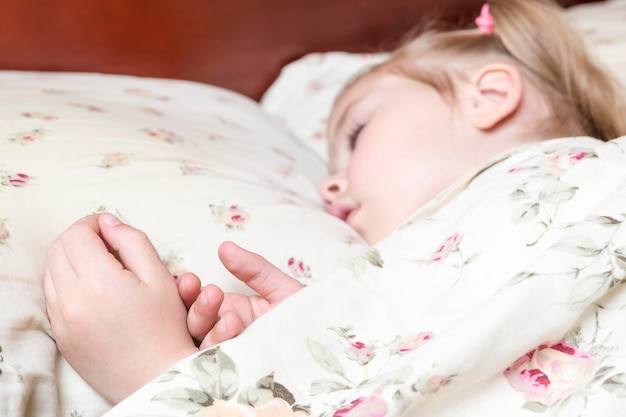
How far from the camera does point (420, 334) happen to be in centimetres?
60

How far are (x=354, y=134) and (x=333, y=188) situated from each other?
0.11 m

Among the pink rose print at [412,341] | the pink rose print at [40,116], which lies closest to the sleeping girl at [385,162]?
the pink rose print at [412,341]

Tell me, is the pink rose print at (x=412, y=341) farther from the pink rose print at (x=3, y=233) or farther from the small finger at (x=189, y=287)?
the pink rose print at (x=3, y=233)

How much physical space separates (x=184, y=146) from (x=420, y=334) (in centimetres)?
45

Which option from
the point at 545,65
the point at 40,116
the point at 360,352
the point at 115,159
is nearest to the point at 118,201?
the point at 115,159

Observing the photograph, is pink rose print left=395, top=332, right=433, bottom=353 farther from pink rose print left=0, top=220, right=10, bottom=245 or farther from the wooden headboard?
the wooden headboard

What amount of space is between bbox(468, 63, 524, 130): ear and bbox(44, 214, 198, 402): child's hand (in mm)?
500

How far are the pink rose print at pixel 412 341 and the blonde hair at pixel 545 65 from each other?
467 mm

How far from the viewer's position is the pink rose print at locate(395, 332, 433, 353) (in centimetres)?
58

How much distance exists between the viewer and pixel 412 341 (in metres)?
0.59

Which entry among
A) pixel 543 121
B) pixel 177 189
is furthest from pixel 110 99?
pixel 543 121

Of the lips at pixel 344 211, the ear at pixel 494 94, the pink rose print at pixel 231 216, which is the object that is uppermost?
the ear at pixel 494 94

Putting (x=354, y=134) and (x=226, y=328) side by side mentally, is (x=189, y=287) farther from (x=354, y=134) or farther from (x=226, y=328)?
(x=354, y=134)

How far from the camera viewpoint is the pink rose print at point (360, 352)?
587 millimetres
